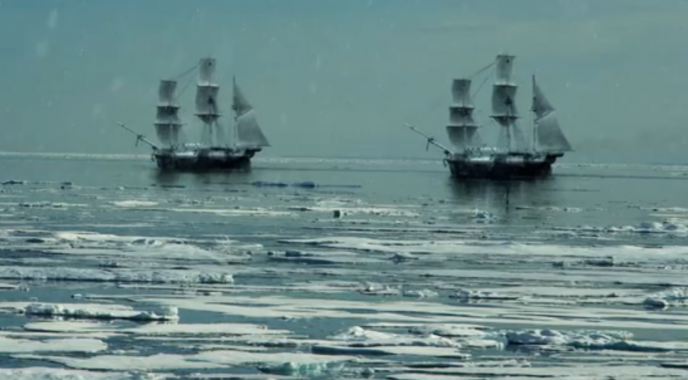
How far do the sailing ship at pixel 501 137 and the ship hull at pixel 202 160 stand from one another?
27.0 metres

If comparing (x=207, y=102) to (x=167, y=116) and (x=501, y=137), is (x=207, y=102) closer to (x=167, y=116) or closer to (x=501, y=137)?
(x=167, y=116)

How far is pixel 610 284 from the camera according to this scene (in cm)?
2230

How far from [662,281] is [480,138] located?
124 m

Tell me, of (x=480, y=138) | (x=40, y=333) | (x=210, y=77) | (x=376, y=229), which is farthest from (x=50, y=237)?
(x=210, y=77)

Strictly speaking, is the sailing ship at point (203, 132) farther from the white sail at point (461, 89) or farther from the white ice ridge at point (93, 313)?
the white ice ridge at point (93, 313)

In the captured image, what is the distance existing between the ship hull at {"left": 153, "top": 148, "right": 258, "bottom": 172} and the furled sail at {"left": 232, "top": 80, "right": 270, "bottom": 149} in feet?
7.58

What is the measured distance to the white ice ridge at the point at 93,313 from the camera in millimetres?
16652

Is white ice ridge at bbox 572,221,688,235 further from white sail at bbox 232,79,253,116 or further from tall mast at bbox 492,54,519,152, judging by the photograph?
white sail at bbox 232,79,253,116

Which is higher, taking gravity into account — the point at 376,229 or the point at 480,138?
the point at 480,138

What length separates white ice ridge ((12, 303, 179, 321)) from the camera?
16652 millimetres

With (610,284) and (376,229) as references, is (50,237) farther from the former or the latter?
(610,284)

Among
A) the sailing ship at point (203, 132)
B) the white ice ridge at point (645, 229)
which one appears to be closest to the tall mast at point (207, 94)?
the sailing ship at point (203, 132)

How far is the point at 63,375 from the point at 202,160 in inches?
5822

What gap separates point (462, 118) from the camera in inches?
5832
